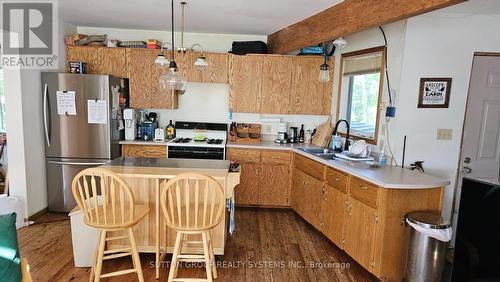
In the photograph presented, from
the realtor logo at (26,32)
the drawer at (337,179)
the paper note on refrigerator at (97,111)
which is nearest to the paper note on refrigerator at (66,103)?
the paper note on refrigerator at (97,111)

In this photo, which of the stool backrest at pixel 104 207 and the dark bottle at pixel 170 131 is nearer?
the stool backrest at pixel 104 207

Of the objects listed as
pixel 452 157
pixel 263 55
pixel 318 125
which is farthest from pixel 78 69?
pixel 452 157

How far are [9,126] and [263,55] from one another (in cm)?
321

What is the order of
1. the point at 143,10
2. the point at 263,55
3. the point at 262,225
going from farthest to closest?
the point at 263,55 → the point at 262,225 → the point at 143,10

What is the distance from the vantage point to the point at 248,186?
4.18 meters

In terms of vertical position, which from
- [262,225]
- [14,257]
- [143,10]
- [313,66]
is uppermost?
[143,10]

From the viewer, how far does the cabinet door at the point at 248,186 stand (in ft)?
13.7

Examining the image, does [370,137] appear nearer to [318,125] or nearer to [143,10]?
[318,125]

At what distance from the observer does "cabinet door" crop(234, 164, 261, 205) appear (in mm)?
4168

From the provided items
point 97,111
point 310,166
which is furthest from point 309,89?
point 97,111

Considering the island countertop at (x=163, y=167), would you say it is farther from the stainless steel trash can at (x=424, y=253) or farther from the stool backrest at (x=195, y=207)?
the stainless steel trash can at (x=424, y=253)

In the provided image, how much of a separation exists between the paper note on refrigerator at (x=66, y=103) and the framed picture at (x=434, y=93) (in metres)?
3.93

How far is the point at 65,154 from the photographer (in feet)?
12.5

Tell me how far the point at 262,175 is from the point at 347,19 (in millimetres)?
2252
